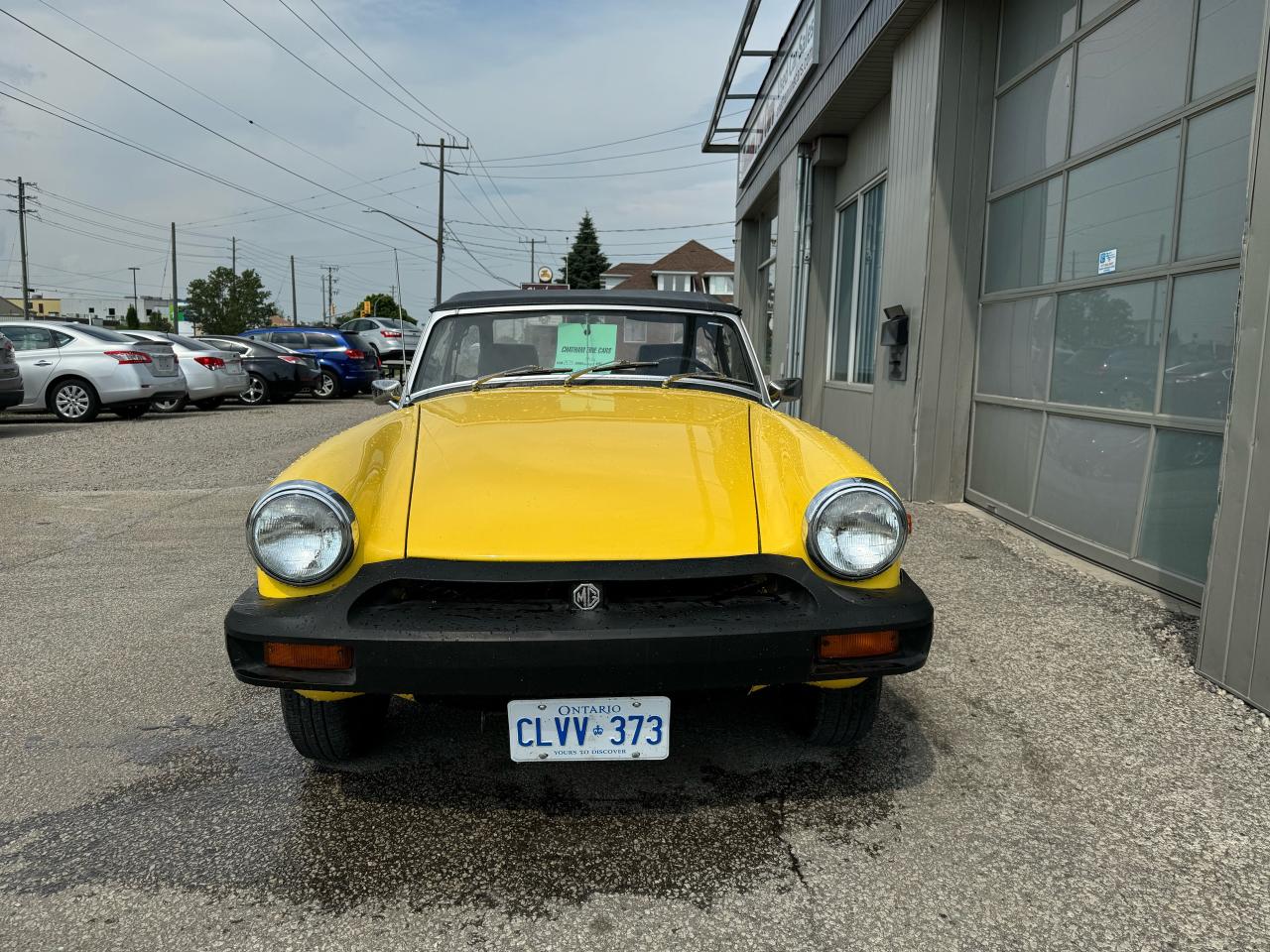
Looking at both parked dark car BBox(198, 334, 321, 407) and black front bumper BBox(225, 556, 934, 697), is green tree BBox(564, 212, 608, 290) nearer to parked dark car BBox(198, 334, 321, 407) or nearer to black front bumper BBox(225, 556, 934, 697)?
parked dark car BBox(198, 334, 321, 407)

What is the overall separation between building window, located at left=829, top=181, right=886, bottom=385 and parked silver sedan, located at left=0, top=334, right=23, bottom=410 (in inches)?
380

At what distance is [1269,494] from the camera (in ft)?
10.4

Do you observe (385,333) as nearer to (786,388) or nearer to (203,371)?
(203,371)

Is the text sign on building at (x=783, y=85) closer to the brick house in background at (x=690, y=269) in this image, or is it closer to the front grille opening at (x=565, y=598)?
the front grille opening at (x=565, y=598)

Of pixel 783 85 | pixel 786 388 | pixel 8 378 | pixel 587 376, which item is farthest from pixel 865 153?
pixel 8 378

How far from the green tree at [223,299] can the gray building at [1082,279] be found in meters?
76.2

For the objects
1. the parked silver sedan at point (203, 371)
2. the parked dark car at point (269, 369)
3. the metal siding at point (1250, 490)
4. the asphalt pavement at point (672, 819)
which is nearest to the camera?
the asphalt pavement at point (672, 819)

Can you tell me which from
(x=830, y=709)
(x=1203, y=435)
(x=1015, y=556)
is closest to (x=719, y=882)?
(x=830, y=709)

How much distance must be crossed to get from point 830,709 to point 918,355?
5.07 meters

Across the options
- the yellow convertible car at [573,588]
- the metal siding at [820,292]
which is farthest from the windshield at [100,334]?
the yellow convertible car at [573,588]

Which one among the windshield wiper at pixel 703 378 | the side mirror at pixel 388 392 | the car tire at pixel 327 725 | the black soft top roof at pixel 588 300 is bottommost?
the car tire at pixel 327 725

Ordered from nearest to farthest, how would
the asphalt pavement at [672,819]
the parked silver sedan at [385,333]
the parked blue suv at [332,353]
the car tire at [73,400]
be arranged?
1. the asphalt pavement at [672,819]
2. the car tire at [73,400]
3. the parked blue suv at [332,353]
4. the parked silver sedan at [385,333]

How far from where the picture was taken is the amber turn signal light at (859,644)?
2301 mm

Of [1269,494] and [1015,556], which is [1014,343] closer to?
[1015,556]
